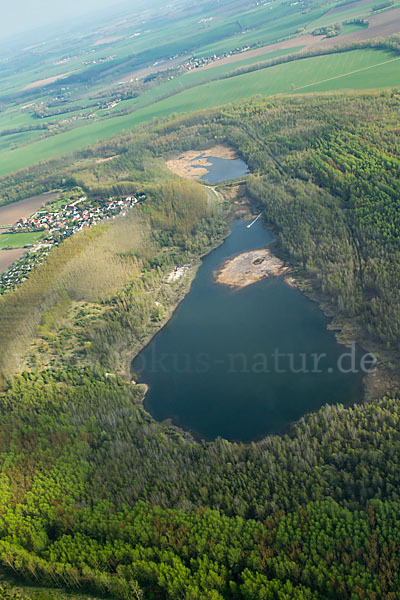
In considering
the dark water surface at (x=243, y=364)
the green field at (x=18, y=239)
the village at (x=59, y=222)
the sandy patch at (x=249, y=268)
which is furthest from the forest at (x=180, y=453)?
the green field at (x=18, y=239)

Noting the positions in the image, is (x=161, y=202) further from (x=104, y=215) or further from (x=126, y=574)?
(x=126, y=574)

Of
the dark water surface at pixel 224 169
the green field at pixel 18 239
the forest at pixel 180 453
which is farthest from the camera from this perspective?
the dark water surface at pixel 224 169

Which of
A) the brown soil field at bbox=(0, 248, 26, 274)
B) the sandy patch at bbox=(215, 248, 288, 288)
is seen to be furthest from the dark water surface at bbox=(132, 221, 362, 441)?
the brown soil field at bbox=(0, 248, 26, 274)

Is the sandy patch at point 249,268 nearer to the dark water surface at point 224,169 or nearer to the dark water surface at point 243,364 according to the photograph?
the dark water surface at point 243,364

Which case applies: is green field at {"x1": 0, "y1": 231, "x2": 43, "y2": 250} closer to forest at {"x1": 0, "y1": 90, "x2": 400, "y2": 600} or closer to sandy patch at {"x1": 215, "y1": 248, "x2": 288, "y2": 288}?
forest at {"x1": 0, "y1": 90, "x2": 400, "y2": 600}

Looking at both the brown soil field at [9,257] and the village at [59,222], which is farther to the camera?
the brown soil field at [9,257]

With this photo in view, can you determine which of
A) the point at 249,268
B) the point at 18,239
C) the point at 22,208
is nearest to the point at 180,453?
the point at 249,268

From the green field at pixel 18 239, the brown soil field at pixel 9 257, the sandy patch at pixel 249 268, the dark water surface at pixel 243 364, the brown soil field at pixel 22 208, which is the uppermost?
the brown soil field at pixel 22 208
